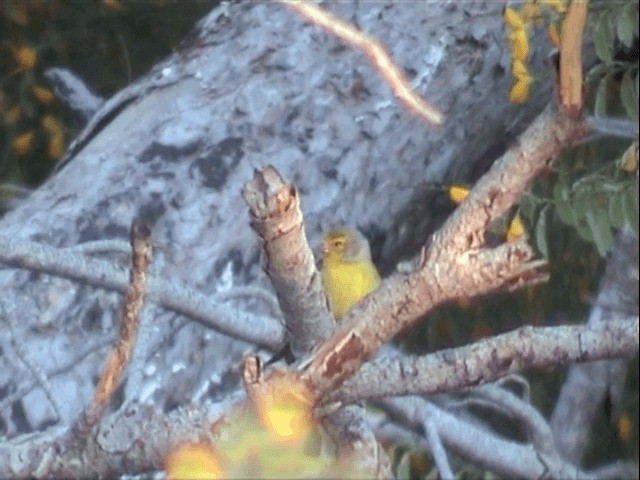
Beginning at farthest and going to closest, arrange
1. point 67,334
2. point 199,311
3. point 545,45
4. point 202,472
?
point 545,45
point 67,334
point 199,311
point 202,472

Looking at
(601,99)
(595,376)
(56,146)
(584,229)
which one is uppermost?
(56,146)

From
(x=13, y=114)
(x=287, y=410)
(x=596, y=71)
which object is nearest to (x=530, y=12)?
(x=596, y=71)

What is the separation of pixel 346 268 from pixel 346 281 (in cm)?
10

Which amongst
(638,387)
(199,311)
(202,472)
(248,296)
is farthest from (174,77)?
(638,387)

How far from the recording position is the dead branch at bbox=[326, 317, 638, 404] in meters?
0.80

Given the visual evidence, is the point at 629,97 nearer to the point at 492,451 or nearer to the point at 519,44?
the point at 519,44

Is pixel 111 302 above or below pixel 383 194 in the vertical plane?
above

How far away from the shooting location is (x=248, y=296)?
1.46m

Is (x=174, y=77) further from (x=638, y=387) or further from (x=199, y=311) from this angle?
(x=638, y=387)

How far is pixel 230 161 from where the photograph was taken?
1.58 meters

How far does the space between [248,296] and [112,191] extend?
18cm

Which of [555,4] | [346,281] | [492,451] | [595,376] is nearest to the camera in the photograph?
[492,451]

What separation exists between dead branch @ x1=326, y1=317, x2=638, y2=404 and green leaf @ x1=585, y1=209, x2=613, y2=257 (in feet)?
2.97

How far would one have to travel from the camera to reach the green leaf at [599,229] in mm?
1771
